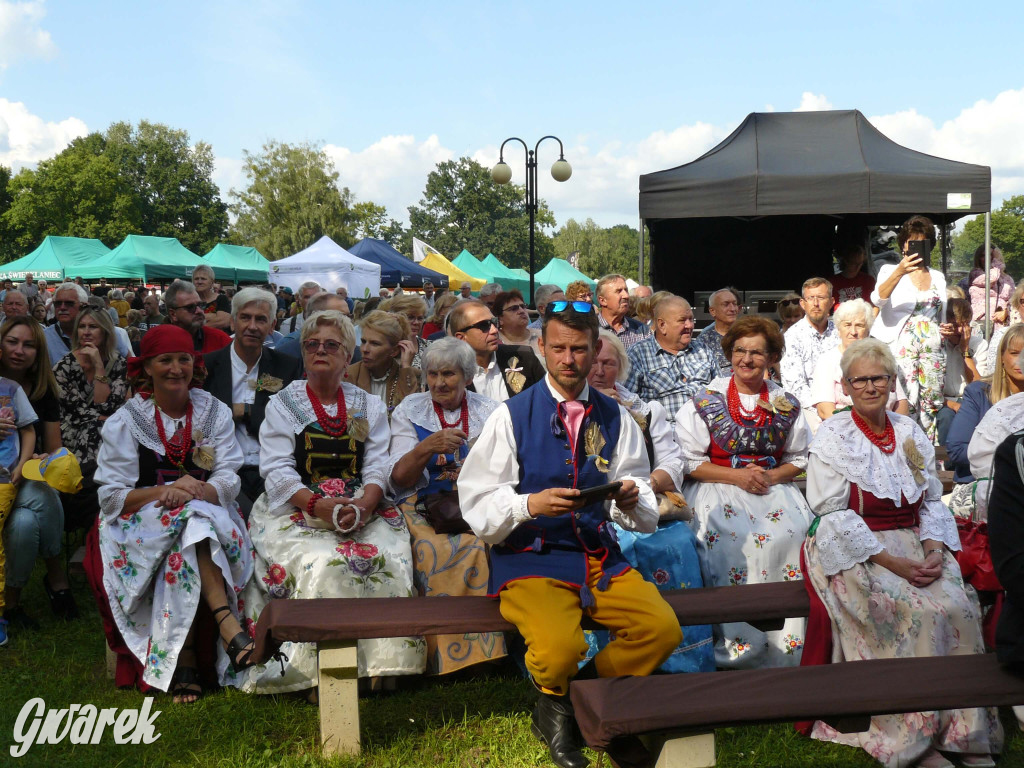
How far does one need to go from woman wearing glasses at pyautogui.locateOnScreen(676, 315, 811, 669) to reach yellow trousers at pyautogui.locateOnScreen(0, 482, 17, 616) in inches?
134

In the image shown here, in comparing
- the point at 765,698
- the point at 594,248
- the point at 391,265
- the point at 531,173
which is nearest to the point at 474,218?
the point at 594,248

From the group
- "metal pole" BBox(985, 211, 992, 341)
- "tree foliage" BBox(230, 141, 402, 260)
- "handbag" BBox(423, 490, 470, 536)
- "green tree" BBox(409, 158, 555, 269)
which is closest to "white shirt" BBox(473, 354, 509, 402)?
"handbag" BBox(423, 490, 470, 536)

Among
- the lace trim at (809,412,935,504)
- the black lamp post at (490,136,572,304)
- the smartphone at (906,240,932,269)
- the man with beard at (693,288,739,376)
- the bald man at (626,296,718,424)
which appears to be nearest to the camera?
the lace trim at (809,412,935,504)

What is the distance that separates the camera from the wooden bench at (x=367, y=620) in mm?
3221

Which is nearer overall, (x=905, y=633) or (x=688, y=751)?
(x=688, y=751)

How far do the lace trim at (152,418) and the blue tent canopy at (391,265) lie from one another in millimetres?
25454

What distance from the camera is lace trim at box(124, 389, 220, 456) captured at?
4.21 metres

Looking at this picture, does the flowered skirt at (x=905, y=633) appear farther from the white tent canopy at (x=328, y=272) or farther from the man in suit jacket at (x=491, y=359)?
the white tent canopy at (x=328, y=272)

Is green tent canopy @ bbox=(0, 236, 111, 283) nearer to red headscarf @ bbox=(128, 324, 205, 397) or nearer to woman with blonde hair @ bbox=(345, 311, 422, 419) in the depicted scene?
woman with blonde hair @ bbox=(345, 311, 422, 419)

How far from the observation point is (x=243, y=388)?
208 inches

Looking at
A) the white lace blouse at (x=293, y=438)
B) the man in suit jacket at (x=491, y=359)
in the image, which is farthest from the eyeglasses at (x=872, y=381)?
the white lace blouse at (x=293, y=438)

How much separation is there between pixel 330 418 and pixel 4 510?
1766mm

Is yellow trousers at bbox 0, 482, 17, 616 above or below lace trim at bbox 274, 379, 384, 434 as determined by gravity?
below

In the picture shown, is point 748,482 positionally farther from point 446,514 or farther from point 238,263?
point 238,263
